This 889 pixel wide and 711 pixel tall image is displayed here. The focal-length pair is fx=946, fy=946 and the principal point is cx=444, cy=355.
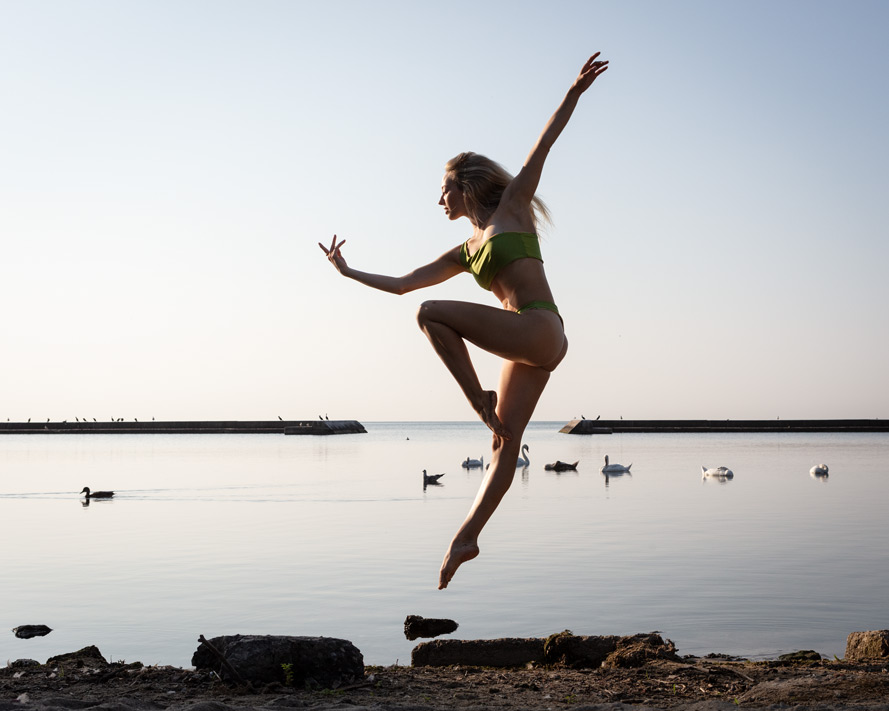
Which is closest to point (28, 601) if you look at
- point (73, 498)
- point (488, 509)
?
point (488, 509)

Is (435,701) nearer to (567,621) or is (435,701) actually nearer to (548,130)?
(548,130)

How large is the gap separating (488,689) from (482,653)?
1.84m

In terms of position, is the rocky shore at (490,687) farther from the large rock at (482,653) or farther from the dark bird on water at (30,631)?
the dark bird on water at (30,631)

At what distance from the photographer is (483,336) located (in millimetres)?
4727

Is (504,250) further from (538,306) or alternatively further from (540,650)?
(540,650)

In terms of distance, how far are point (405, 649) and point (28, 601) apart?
7.83 m

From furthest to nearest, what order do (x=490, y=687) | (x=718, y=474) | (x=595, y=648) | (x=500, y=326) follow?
(x=718, y=474)
(x=595, y=648)
(x=490, y=687)
(x=500, y=326)

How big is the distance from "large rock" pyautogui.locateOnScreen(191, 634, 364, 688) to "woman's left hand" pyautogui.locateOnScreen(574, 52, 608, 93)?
5902mm

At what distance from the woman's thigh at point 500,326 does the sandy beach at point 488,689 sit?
3.95 meters

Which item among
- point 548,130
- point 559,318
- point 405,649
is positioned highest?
point 548,130

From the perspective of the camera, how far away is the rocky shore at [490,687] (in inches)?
294

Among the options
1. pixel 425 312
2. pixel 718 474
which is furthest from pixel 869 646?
pixel 718 474

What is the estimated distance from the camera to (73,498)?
121ft

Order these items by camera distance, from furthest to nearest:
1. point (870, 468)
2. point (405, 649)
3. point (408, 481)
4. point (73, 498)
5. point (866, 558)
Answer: point (870, 468) < point (408, 481) < point (73, 498) < point (866, 558) < point (405, 649)
